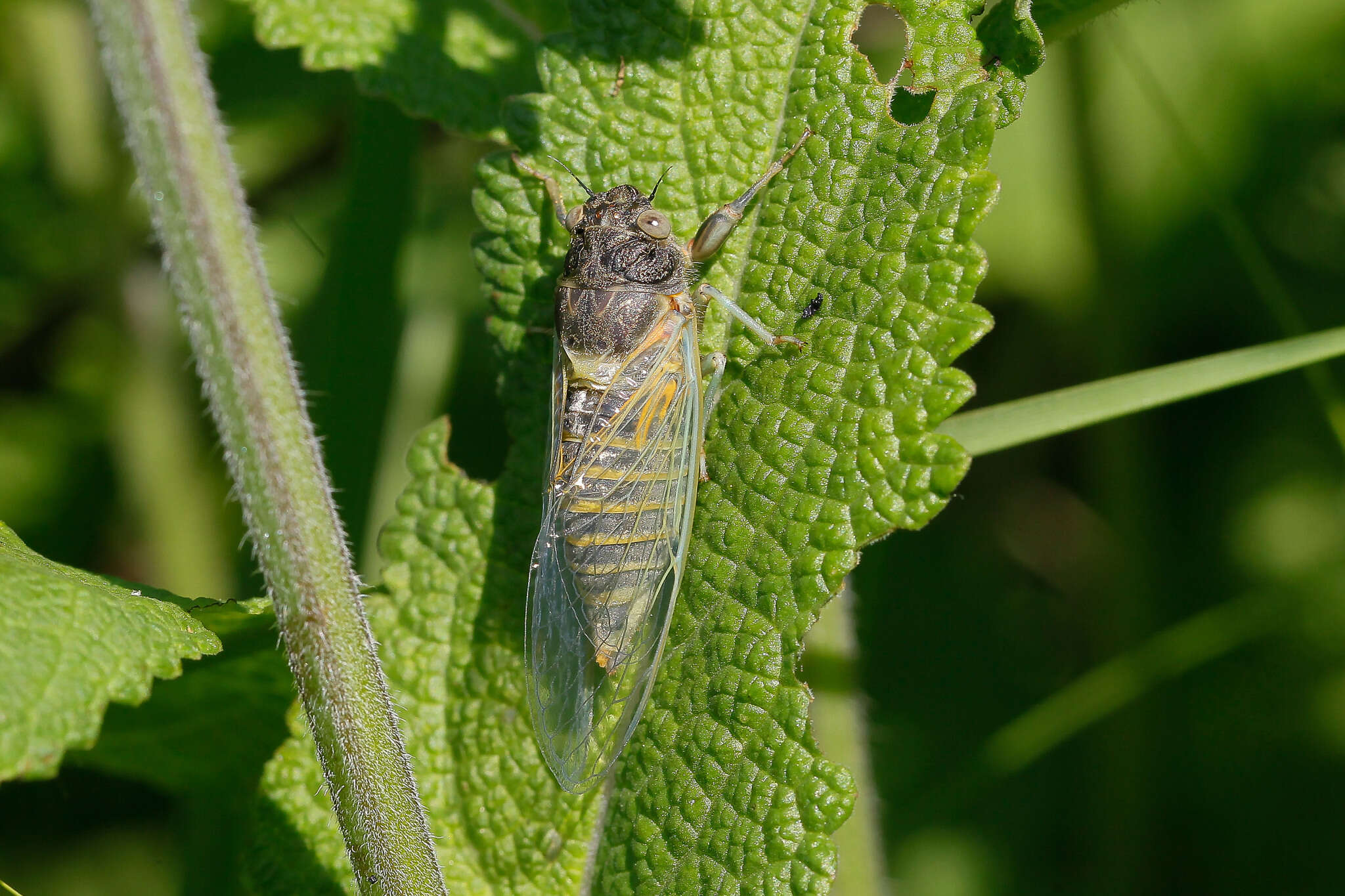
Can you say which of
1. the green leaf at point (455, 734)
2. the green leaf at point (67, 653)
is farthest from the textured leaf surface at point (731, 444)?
the green leaf at point (67, 653)

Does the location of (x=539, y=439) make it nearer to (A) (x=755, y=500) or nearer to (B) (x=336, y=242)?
(A) (x=755, y=500)

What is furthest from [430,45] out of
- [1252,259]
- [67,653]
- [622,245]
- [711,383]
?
[1252,259]

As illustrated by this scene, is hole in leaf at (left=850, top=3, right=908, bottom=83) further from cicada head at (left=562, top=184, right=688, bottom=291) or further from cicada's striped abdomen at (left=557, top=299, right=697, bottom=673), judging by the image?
cicada's striped abdomen at (left=557, top=299, right=697, bottom=673)

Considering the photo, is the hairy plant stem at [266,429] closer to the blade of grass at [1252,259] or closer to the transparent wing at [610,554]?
the transparent wing at [610,554]

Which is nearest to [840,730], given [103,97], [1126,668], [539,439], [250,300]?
[539,439]

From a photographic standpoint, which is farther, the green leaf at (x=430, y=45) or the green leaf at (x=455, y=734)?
the green leaf at (x=430, y=45)
